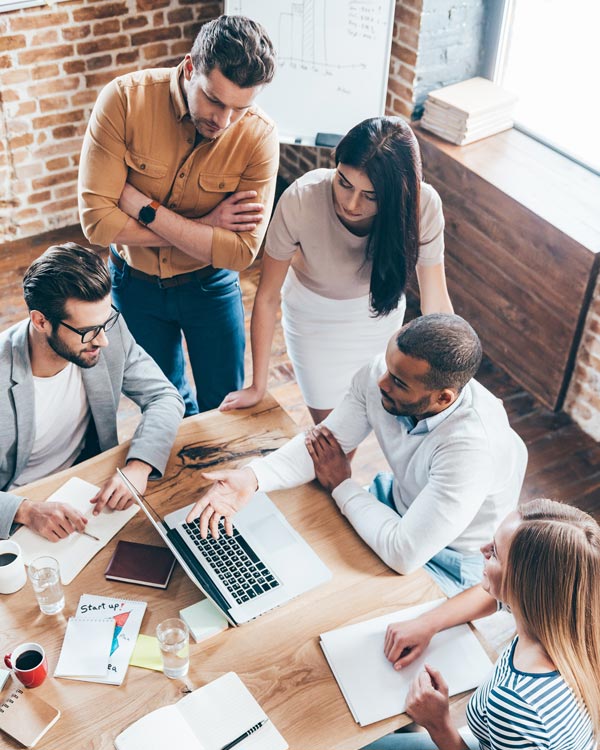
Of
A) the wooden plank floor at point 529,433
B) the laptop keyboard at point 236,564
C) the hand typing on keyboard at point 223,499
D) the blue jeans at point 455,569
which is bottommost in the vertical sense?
the wooden plank floor at point 529,433

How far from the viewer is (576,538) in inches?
58.7

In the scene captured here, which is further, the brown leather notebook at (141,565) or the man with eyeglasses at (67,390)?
the man with eyeglasses at (67,390)

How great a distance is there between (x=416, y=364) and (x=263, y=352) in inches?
28.1

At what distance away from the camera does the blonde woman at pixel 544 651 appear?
146 centimetres

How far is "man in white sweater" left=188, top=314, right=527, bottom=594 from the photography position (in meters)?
1.84

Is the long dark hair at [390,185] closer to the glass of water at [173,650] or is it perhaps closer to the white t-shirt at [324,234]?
the white t-shirt at [324,234]

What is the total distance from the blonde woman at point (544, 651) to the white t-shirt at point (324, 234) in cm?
103

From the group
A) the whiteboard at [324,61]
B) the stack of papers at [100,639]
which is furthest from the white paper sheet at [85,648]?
the whiteboard at [324,61]

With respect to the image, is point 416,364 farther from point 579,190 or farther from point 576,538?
point 579,190

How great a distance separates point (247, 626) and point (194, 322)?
1149mm

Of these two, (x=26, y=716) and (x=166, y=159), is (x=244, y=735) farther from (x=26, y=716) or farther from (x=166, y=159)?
(x=166, y=159)

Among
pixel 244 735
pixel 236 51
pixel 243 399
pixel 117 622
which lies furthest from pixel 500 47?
pixel 244 735

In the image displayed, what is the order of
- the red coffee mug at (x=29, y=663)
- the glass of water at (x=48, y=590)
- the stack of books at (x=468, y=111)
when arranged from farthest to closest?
the stack of books at (x=468, y=111) < the glass of water at (x=48, y=590) < the red coffee mug at (x=29, y=663)

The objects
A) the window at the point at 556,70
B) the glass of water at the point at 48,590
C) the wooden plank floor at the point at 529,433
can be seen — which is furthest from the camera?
the window at the point at 556,70
